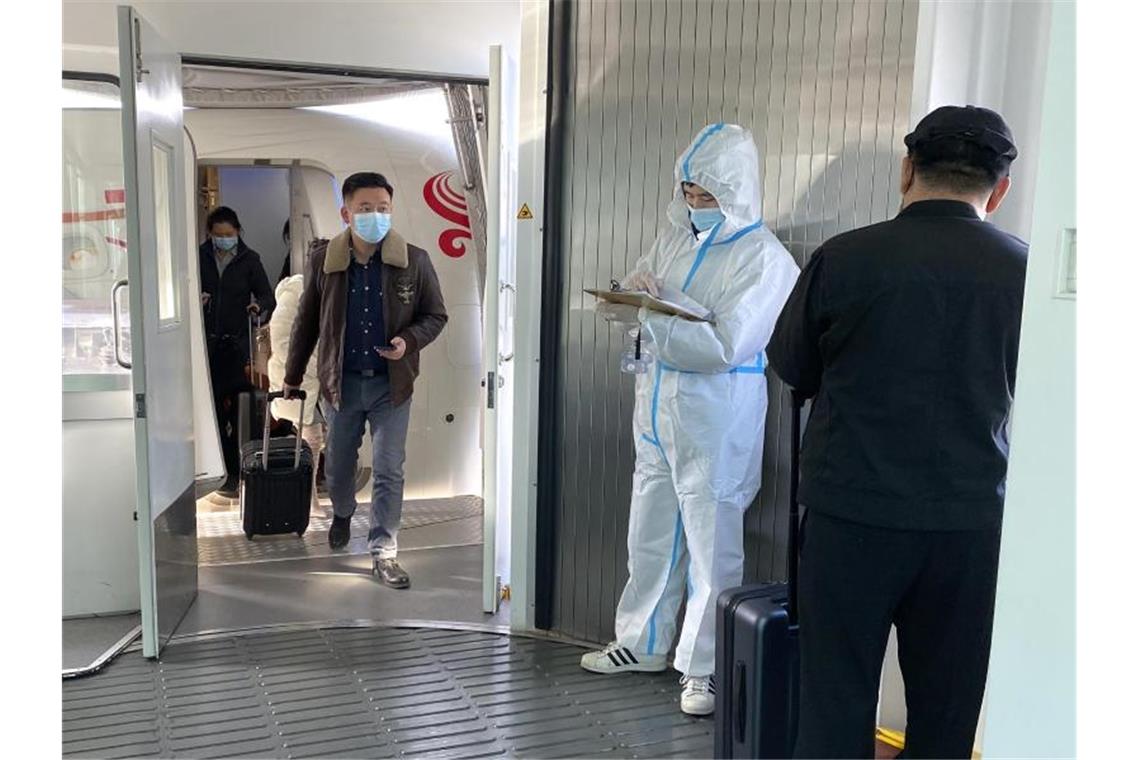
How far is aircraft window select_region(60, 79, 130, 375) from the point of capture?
3611 millimetres

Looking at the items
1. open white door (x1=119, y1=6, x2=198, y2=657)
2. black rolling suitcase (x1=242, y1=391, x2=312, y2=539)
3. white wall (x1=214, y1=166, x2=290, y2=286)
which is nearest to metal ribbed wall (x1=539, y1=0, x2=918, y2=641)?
open white door (x1=119, y1=6, x2=198, y2=657)

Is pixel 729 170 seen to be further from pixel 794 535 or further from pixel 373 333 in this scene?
pixel 373 333

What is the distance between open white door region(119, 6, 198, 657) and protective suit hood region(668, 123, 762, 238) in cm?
179

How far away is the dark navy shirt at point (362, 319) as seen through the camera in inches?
165

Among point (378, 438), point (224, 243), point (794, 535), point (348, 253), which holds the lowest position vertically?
point (378, 438)

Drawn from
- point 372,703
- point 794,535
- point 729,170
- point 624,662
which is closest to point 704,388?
point 729,170

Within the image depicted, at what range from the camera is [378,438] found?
4.31 meters

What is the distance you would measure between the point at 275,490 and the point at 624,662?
2175 millimetres

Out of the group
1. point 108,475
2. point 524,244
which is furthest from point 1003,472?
point 108,475

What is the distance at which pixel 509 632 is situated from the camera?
142 inches

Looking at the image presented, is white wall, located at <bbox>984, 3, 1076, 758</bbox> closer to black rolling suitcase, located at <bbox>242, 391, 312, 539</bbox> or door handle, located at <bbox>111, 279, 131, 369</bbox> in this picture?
door handle, located at <bbox>111, 279, 131, 369</bbox>
